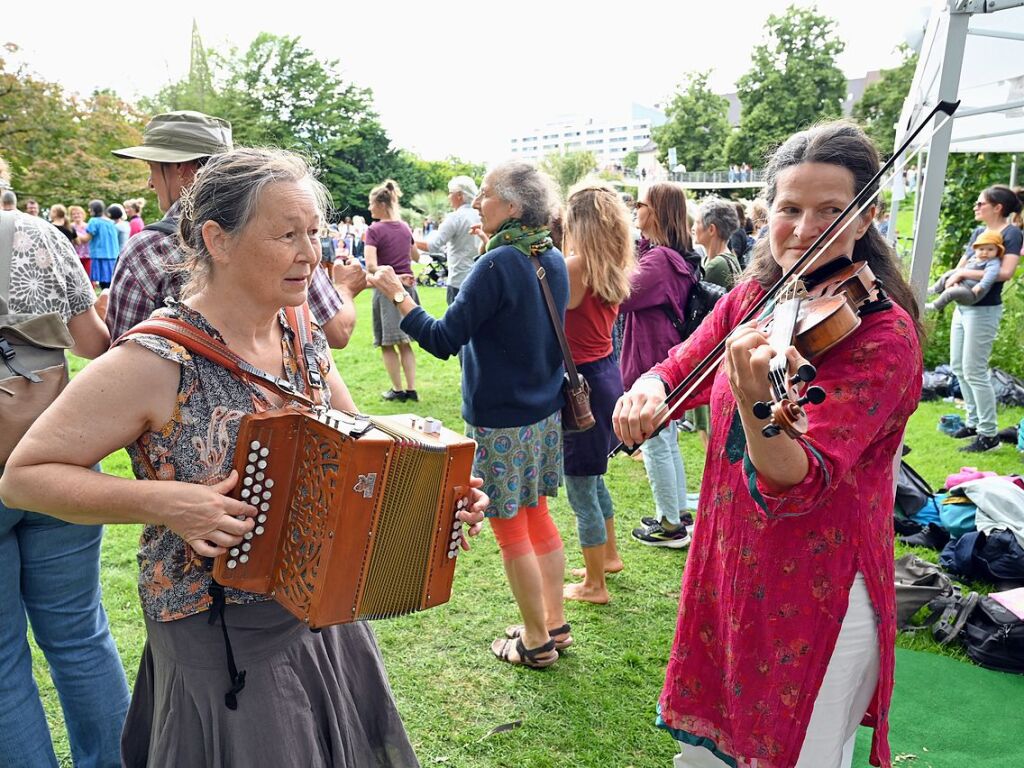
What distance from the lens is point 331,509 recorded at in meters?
1.71

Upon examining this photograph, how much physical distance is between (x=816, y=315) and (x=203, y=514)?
1.50 metres

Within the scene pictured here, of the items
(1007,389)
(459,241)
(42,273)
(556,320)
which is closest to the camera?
(42,273)

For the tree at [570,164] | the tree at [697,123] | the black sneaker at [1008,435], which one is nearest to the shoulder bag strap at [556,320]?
the black sneaker at [1008,435]

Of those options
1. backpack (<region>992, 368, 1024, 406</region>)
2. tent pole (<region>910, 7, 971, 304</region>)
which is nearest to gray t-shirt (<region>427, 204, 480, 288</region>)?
tent pole (<region>910, 7, 971, 304</region>)

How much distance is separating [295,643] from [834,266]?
173 centimetres

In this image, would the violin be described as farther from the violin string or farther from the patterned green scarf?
the patterned green scarf

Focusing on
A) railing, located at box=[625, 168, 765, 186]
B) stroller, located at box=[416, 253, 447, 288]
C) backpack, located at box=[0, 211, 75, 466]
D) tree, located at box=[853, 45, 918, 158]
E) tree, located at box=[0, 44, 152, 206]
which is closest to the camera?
backpack, located at box=[0, 211, 75, 466]

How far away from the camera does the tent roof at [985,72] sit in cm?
346

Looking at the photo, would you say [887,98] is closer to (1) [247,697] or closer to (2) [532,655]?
(2) [532,655]

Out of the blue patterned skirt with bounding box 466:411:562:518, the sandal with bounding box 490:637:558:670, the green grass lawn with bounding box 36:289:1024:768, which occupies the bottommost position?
the green grass lawn with bounding box 36:289:1024:768

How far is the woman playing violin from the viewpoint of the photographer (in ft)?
5.41

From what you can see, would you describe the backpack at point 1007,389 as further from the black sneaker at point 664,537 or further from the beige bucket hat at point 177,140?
the beige bucket hat at point 177,140

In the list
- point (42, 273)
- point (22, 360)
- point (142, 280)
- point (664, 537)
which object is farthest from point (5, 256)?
point (664, 537)

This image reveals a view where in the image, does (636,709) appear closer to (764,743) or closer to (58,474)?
(764,743)
